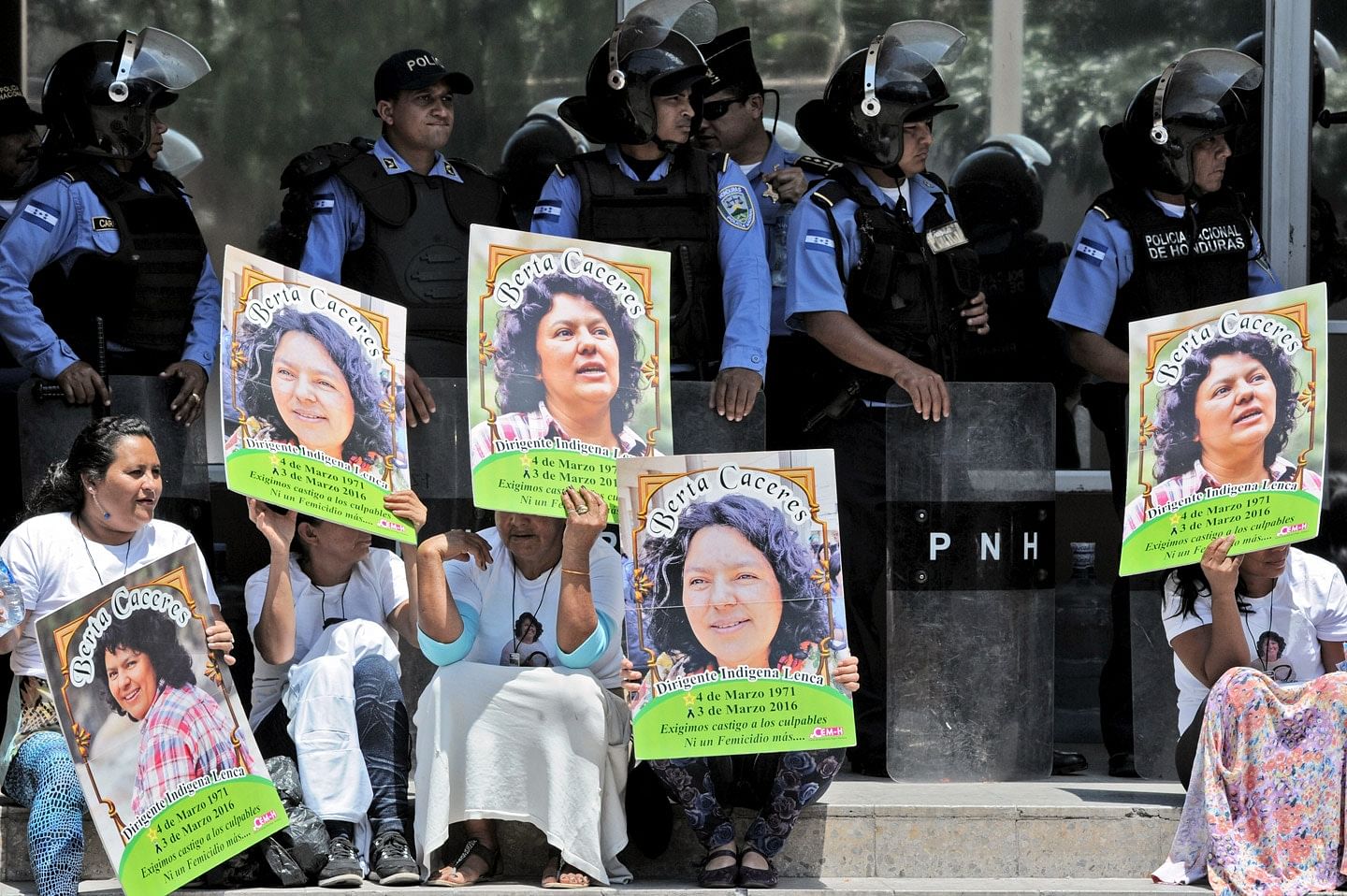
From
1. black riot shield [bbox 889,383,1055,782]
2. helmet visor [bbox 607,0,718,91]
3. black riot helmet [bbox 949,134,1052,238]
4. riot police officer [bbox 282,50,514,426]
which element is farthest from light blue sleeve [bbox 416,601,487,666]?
black riot helmet [bbox 949,134,1052,238]

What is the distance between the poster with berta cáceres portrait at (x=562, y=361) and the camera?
535 centimetres

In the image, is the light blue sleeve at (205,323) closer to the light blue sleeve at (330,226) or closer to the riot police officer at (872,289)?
the light blue sleeve at (330,226)

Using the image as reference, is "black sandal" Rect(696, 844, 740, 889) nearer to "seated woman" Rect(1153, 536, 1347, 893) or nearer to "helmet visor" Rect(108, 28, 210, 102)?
"seated woman" Rect(1153, 536, 1347, 893)

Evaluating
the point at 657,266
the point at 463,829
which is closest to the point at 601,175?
the point at 657,266

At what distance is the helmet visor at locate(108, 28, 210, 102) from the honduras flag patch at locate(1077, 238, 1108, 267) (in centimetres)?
285

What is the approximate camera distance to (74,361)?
581 centimetres

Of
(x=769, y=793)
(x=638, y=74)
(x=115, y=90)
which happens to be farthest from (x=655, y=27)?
(x=769, y=793)

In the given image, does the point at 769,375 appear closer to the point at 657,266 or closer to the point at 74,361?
the point at 657,266

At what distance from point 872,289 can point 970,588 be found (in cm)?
96

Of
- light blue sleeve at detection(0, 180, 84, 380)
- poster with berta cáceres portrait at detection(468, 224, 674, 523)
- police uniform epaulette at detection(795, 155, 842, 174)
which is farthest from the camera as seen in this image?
police uniform epaulette at detection(795, 155, 842, 174)

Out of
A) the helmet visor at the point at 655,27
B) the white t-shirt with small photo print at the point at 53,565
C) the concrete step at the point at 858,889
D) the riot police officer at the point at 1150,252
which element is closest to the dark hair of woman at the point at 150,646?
the white t-shirt with small photo print at the point at 53,565

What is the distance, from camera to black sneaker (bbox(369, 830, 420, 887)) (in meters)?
5.05

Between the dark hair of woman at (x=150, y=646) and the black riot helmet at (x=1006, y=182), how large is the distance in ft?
12.5

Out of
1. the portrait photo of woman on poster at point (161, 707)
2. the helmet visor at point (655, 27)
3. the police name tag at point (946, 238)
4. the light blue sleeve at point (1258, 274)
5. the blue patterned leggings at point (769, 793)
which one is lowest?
the blue patterned leggings at point (769, 793)
